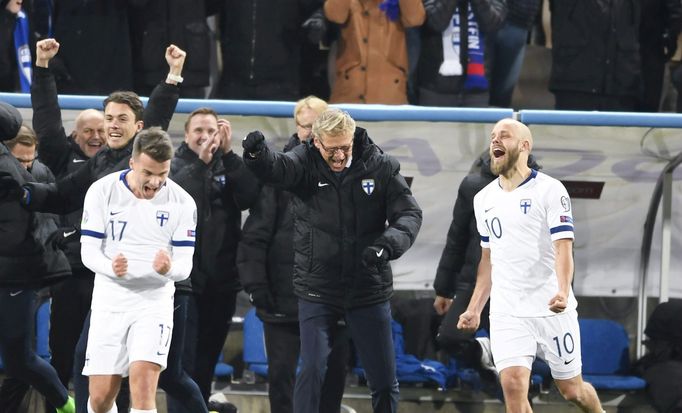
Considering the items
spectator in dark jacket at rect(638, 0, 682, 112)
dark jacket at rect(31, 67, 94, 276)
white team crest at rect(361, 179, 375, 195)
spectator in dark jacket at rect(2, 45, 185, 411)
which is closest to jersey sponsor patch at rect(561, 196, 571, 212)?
white team crest at rect(361, 179, 375, 195)

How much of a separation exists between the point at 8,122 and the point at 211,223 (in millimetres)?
1398

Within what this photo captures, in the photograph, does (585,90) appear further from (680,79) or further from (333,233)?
(333,233)

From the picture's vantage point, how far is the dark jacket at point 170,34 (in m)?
10.7

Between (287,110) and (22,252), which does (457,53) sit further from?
(22,252)

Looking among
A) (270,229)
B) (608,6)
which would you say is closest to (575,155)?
(608,6)

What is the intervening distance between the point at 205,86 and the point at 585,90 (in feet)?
9.36

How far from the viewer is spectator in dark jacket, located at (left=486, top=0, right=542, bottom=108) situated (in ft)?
36.2

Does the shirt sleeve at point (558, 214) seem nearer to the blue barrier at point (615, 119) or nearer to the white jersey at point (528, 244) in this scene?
the white jersey at point (528, 244)

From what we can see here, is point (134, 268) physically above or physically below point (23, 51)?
below

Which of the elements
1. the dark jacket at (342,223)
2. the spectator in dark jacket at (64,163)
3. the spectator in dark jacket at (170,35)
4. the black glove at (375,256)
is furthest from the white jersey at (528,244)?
Answer: the spectator in dark jacket at (170,35)

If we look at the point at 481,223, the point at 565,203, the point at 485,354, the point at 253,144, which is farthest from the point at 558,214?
the point at 485,354

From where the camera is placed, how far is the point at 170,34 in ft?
35.1

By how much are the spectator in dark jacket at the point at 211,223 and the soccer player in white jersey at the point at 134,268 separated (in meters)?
0.83

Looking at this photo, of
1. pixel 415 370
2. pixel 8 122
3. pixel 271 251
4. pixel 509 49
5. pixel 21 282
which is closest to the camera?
pixel 8 122
